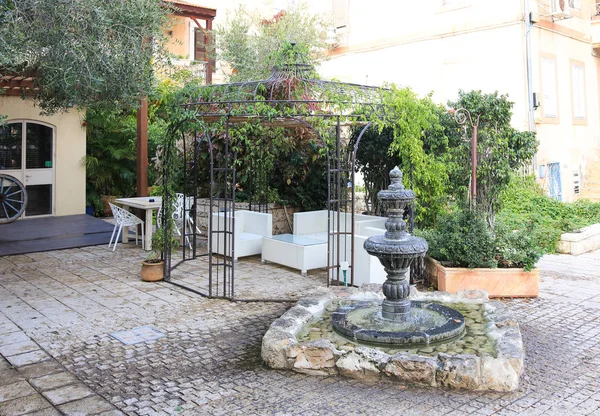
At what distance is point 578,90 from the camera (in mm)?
15250

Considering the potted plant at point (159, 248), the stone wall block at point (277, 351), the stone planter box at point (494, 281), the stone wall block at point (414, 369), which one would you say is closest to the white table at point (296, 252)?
the potted plant at point (159, 248)

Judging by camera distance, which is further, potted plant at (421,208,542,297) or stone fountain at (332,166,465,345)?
potted plant at (421,208,542,297)

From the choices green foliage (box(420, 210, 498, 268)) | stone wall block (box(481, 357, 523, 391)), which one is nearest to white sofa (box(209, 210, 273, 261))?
green foliage (box(420, 210, 498, 268))

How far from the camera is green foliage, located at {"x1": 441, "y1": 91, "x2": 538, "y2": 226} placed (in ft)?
24.5

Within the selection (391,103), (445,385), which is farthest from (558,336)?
(391,103)

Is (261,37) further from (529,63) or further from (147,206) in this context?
(147,206)

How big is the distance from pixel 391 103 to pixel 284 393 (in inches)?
173

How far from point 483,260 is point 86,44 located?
5562 mm

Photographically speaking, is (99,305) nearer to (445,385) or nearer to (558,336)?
(445,385)

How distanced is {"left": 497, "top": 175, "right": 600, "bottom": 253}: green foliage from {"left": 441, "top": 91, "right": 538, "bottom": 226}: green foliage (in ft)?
7.05

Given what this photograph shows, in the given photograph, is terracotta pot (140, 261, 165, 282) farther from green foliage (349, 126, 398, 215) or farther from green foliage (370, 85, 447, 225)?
green foliage (349, 126, 398, 215)

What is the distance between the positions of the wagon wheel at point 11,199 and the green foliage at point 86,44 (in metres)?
5.09

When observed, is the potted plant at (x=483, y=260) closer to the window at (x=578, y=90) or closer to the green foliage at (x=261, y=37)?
the window at (x=578, y=90)

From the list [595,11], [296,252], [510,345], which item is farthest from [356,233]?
[595,11]
